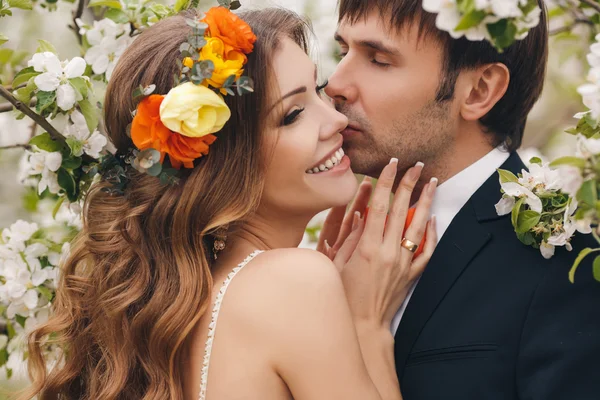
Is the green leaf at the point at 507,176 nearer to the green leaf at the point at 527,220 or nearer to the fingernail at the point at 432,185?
the green leaf at the point at 527,220

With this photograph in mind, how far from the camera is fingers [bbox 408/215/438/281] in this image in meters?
2.84

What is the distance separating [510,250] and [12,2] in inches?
77.4

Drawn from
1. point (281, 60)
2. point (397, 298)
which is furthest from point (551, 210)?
point (281, 60)

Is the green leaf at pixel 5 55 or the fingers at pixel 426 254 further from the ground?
the green leaf at pixel 5 55

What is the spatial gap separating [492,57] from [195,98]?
4.48ft

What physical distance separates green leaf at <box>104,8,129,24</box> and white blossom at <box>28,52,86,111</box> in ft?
1.24

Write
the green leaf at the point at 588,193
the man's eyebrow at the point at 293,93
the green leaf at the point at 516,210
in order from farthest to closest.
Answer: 1. the man's eyebrow at the point at 293,93
2. the green leaf at the point at 516,210
3. the green leaf at the point at 588,193

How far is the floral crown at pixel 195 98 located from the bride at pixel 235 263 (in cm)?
1

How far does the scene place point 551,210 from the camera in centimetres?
247

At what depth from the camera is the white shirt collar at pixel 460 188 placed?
3.00 meters

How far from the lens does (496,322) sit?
8.53 ft

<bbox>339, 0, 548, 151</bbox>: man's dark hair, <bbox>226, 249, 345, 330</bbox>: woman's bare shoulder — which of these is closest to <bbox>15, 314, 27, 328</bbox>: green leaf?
<bbox>226, 249, 345, 330</bbox>: woman's bare shoulder

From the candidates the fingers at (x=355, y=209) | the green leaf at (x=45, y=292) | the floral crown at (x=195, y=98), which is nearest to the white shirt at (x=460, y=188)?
the fingers at (x=355, y=209)

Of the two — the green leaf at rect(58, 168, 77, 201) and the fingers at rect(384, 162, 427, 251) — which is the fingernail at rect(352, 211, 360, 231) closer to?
the fingers at rect(384, 162, 427, 251)
